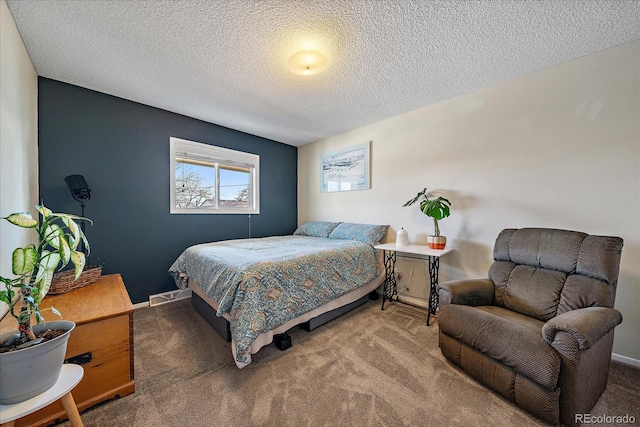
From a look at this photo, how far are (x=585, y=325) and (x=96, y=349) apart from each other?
2.71m

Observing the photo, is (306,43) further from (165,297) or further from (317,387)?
(165,297)

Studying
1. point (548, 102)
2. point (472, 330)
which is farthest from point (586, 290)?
point (548, 102)

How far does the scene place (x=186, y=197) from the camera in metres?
3.29

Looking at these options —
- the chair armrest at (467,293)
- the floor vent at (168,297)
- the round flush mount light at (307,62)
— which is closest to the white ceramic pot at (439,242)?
the chair armrest at (467,293)

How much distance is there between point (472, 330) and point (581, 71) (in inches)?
91.1


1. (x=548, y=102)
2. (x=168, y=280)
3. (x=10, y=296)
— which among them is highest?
(x=548, y=102)

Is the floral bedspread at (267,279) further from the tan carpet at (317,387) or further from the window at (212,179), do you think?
the window at (212,179)

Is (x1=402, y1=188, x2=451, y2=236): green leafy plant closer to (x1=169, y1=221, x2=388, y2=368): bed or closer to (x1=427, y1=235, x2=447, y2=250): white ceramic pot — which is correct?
(x1=427, y1=235, x2=447, y2=250): white ceramic pot

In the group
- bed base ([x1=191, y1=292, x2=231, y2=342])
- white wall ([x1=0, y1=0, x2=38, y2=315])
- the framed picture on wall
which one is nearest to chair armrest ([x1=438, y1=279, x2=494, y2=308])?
bed base ([x1=191, y1=292, x2=231, y2=342])

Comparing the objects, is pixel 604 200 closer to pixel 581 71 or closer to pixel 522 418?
pixel 581 71

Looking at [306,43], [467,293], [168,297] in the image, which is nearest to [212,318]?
[168,297]

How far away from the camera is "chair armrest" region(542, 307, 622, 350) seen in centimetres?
120

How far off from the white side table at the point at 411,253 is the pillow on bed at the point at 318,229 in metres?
0.95

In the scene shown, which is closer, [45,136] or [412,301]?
[45,136]
